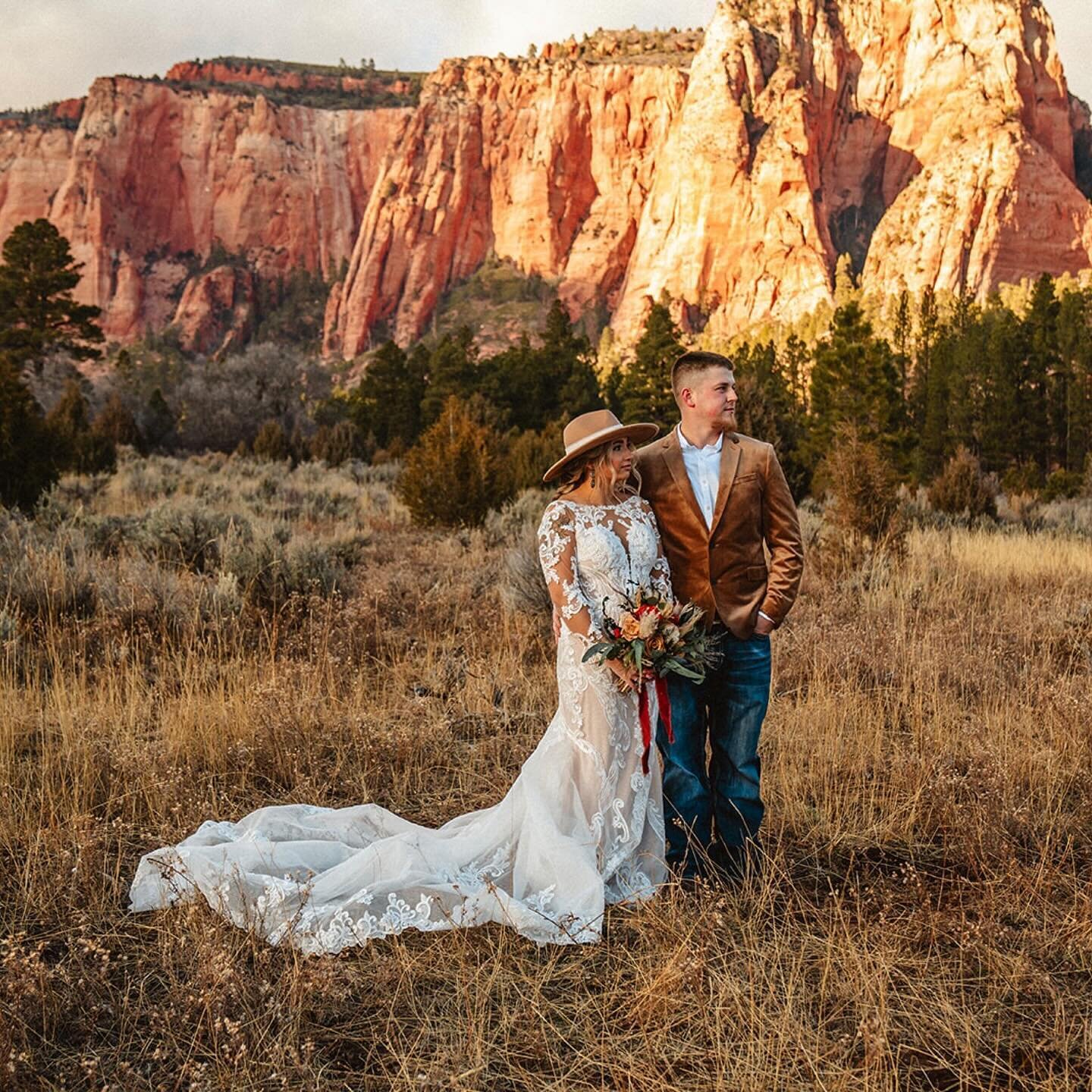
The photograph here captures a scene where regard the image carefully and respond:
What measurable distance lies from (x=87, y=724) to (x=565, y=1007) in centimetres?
330

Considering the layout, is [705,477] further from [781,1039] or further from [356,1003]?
[356,1003]

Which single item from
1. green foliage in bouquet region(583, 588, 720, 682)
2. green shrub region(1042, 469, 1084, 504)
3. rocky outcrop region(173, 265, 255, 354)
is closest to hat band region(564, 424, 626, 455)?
green foliage in bouquet region(583, 588, 720, 682)

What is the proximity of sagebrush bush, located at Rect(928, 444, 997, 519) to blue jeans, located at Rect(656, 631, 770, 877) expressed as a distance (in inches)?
523

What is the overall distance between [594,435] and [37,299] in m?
40.0

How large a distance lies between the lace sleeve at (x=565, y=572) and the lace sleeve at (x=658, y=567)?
0.29 meters

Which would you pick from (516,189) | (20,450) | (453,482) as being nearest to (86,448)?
(20,450)

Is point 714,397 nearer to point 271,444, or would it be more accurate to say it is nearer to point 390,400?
point 271,444

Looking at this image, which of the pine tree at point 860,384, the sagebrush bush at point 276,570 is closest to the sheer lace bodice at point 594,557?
the sagebrush bush at point 276,570

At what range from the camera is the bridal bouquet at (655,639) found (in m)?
3.29

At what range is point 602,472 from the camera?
11.8ft

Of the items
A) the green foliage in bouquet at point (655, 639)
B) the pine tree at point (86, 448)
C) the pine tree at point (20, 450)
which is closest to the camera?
the green foliage in bouquet at point (655, 639)

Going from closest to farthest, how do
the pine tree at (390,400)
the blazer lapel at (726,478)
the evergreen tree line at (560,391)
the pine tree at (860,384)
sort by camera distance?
1. the blazer lapel at (726,478)
2. the pine tree at (860,384)
3. the evergreen tree line at (560,391)
4. the pine tree at (390,400)

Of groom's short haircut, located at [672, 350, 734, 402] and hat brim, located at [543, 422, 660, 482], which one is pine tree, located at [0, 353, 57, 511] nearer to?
hat brim, located at [543, 422, 660, 482]

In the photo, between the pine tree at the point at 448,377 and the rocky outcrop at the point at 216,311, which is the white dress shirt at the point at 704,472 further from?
the rocky outcrop at the point at 216,311
